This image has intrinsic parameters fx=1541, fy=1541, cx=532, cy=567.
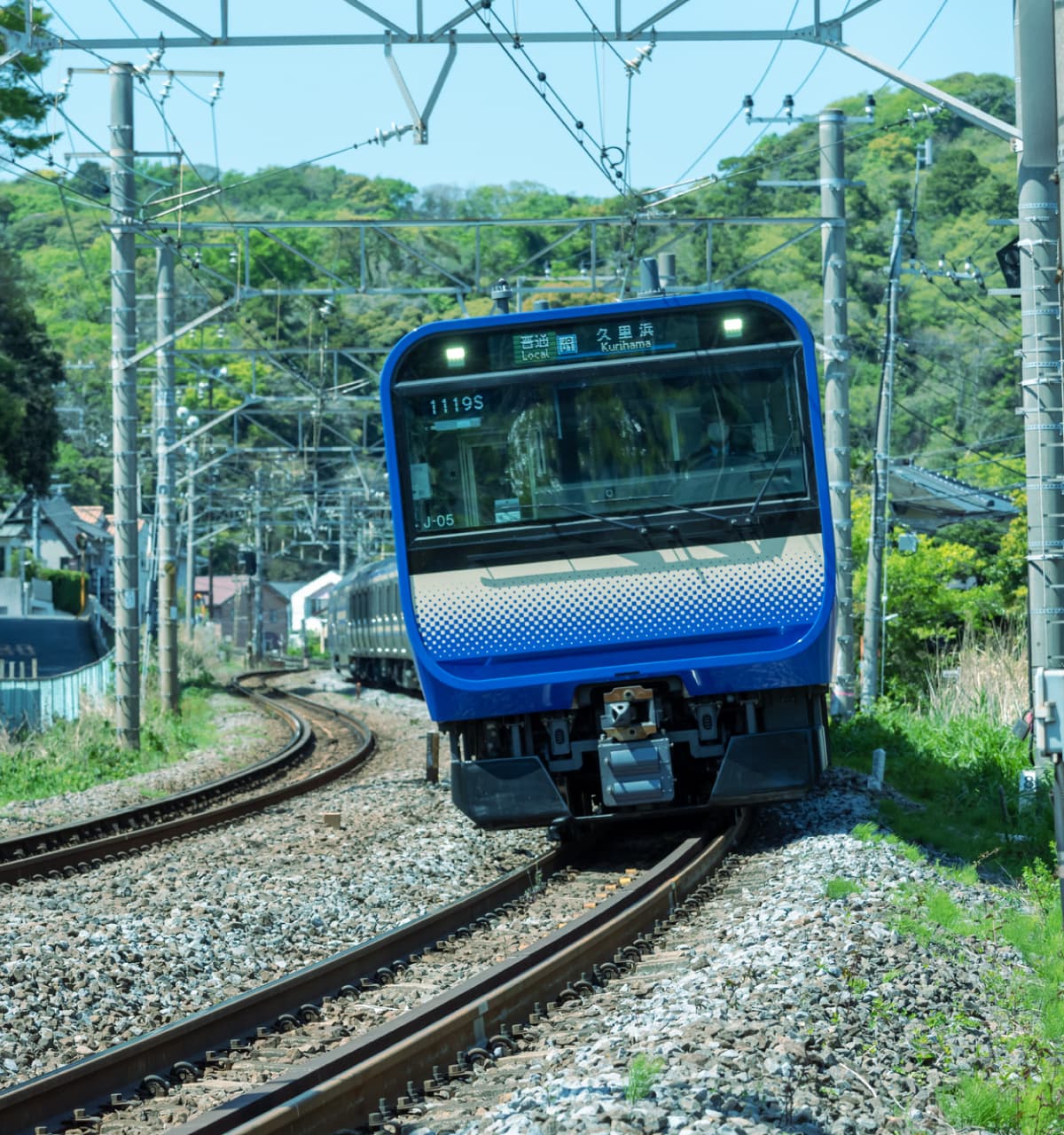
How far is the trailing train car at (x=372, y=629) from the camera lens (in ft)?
99.0

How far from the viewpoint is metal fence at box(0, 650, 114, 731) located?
2195 cm

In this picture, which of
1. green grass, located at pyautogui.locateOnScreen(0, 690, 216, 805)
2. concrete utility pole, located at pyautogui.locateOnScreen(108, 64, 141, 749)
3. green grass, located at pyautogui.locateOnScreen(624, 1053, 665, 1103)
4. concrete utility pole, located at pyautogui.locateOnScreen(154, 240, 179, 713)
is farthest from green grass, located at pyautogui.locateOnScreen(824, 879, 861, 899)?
concrete utility pole, located at pyautogui.locateOnScreen(154, 240, 179, 713)

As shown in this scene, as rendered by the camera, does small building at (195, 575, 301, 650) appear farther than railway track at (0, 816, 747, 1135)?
Yes

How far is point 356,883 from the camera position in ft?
31.5

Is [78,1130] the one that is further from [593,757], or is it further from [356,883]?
[593,757]

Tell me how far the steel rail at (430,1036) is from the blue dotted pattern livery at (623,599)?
180cm

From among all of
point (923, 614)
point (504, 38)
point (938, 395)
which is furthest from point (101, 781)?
point (938, 395)

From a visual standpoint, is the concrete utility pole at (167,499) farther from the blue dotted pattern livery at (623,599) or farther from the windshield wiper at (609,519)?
the windshield wiper at (609,519)

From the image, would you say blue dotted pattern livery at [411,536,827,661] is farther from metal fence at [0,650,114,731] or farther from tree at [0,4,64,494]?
tree at [0,4,64,494]

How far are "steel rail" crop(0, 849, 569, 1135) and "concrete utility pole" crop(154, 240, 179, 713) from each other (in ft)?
50.9

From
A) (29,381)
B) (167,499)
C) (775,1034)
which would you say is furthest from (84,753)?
(29,381)

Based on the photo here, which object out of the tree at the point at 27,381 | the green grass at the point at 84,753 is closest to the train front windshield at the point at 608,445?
the green grass at the point at 84,753

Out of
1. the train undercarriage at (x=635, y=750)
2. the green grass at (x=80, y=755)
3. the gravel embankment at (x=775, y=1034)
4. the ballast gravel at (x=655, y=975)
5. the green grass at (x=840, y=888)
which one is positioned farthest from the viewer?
the green grass at (x=80, y=755)

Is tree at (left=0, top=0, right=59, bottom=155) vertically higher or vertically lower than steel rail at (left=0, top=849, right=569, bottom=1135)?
higher
